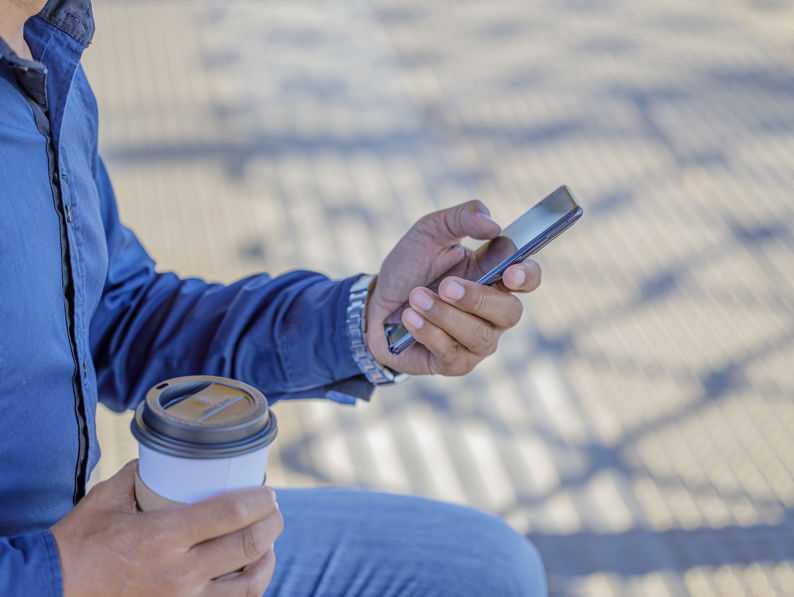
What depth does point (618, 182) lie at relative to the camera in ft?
10.6

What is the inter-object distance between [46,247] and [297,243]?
192 centimetres

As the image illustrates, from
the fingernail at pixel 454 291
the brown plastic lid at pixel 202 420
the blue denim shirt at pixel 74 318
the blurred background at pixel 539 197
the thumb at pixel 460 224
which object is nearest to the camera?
the brown plastic lid at pixel 202 420

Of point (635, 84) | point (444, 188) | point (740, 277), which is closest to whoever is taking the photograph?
point (740, 277)

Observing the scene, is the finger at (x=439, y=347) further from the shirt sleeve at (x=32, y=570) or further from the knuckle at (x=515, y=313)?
the shirt sleeve at (x=32, y=570)

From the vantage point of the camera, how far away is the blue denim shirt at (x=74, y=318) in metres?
0.84

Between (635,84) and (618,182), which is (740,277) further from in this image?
(635,84)

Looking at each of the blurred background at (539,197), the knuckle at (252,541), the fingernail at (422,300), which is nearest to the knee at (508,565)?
the fingernail at (422,300)

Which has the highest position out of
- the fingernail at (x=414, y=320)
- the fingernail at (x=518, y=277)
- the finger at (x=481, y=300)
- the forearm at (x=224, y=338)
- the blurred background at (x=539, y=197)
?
the fingernail at (x=518, y=277)

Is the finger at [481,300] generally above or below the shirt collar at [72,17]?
below

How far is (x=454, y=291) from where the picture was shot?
0.98 meters

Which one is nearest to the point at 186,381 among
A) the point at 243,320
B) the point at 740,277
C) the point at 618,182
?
the point at 243,320

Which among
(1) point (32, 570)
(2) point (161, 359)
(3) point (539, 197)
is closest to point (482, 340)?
(2) point (161, 359)

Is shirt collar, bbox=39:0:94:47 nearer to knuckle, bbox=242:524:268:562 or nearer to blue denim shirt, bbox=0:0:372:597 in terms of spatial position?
blue denim shirt, bbox=0:0:372:597

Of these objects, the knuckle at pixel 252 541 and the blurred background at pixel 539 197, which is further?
the blurred background at pixel 539 197
